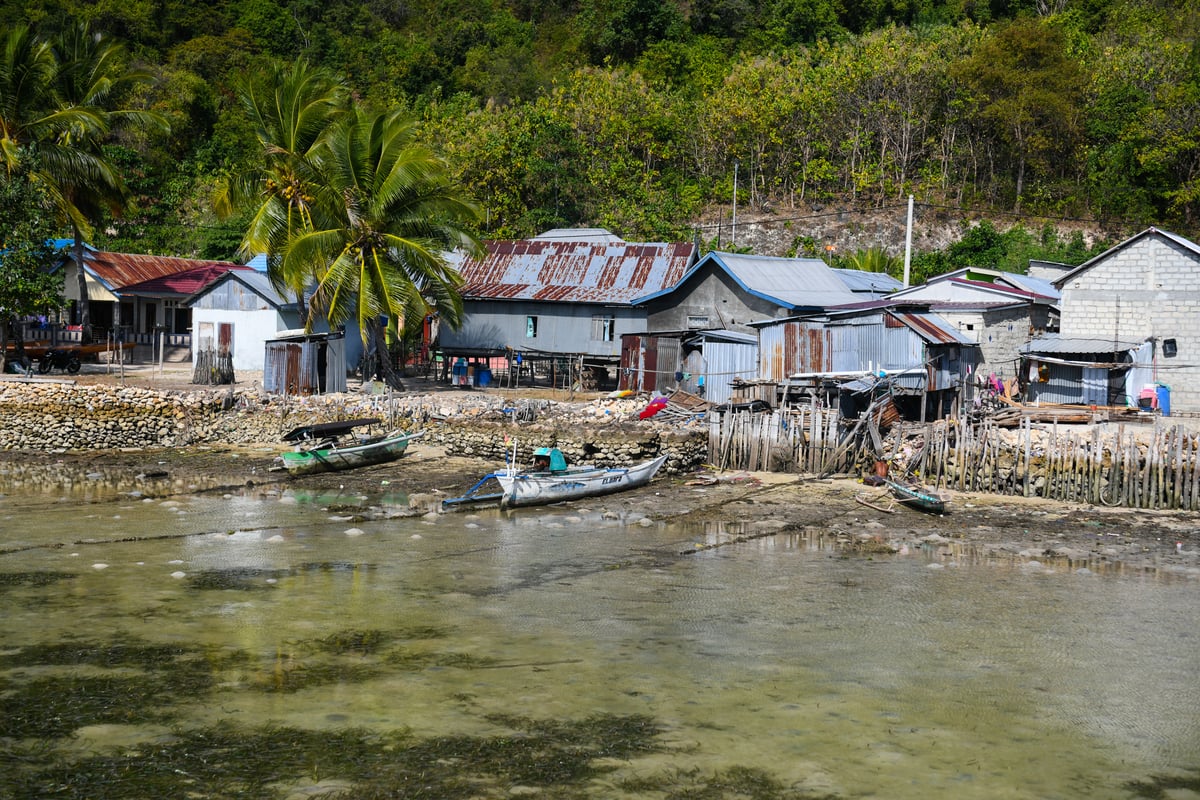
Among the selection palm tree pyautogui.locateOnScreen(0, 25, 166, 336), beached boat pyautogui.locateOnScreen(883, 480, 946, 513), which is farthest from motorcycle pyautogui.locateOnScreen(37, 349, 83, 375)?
beached boat pyautogui.locateOnScreen(883, 480, 946, 513)

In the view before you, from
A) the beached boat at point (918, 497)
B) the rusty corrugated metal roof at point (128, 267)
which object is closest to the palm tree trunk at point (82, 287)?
the rusty corrugated metal roof at point (128, 267)

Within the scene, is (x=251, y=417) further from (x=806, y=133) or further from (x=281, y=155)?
(x=806, y=133)

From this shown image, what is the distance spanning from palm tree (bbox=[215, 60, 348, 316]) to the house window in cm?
955

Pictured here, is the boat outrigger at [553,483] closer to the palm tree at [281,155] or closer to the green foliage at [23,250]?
the palm tree at [281,155]

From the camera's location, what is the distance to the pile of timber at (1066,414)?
28.3 meters

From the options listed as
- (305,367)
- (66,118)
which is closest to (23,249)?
(66,118)

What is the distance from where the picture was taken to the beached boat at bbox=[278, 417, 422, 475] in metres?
27.8

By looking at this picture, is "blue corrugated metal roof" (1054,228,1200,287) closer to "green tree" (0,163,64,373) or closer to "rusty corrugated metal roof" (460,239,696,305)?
"rusty corrugated metal roof" (460,239,696,305)

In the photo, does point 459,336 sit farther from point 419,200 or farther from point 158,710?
point 158,710

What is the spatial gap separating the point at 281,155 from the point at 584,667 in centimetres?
2529

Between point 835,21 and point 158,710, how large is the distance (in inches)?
2804

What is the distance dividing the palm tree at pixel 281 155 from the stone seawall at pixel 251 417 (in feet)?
14.5

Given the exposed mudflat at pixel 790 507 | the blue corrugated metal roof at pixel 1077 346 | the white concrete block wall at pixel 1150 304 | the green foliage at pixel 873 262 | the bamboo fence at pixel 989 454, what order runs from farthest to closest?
the green foliage at pixel 873 262 < the white concrete block wall at pixel 1150 304 < the blue corrugated metal roof at pixel 1077 346 < the bamboo fence at pixel 989 454 < the exposed mudflat at pixel 790 507

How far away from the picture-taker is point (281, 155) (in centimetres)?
3503
